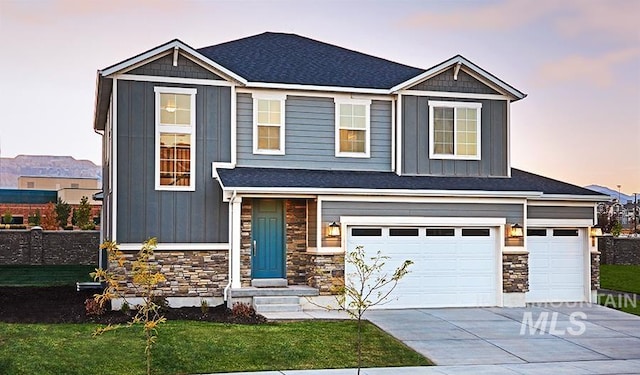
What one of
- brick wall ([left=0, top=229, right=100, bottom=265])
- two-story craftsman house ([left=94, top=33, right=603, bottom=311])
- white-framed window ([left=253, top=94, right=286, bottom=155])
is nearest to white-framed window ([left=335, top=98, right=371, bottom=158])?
two-story craftsman house ([left=94, top=33, right=603, bottom=311])

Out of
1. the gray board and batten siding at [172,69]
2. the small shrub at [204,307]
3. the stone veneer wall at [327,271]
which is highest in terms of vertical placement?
the gray board and batten siding at [172,69]

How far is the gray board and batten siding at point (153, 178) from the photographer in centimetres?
1720

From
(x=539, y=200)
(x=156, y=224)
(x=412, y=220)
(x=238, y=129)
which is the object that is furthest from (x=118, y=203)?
(x=539, y=200)

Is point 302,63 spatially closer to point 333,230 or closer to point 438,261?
point 333,230

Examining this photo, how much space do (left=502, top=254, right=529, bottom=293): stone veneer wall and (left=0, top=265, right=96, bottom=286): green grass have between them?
45.2 ft

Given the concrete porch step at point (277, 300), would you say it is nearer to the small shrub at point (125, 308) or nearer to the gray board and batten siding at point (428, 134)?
the small shrub at point (125, 308)

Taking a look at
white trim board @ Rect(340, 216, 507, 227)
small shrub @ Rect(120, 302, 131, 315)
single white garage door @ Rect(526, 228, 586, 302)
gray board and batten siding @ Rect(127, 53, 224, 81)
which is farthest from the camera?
single white garage door @ Rect(526, 228, 586, 302)

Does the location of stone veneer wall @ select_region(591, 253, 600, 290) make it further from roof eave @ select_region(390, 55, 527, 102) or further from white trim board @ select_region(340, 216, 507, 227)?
roof eave @ select_region(390, 55, 527, 102)

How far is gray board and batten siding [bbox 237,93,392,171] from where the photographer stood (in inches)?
731

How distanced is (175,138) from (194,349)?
6695 millimetres

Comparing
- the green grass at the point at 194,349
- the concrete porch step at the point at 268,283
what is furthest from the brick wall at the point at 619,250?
the green grass at the point at 194,349

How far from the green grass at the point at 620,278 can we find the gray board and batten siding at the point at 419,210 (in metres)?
7.64

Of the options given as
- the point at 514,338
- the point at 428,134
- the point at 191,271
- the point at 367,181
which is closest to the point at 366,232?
the point at 367,181

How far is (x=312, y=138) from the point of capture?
19.1 meters
